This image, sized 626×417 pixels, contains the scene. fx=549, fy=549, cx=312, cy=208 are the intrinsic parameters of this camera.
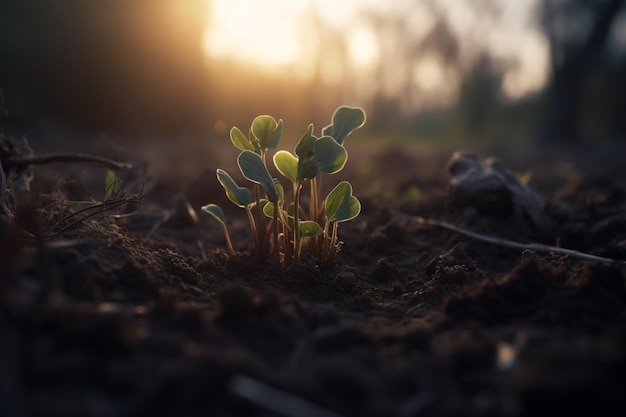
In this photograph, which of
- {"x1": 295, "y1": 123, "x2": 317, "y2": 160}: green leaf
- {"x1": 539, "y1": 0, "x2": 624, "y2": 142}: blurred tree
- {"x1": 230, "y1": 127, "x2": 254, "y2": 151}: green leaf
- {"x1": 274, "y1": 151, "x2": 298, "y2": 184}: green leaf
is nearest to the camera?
{"x1": 295, "y1": 123, "x2": 317, "y2": 160}: green leaf

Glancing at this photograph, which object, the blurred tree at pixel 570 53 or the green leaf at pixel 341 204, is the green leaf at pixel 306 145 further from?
the blurred tree at pixel 570 53

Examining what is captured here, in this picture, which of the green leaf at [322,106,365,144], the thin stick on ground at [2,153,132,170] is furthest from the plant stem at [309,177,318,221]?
the thin stick on ground at [2,153,132,170]

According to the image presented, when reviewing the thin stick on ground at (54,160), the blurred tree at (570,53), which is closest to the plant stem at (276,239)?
the thin stick on ground at (54,160)

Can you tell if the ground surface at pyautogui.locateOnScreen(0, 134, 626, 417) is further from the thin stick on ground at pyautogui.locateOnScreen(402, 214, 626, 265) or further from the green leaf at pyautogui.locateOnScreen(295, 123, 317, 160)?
the green leaf at pyautogui.locateOnScreen(295, 123, 317, 160)

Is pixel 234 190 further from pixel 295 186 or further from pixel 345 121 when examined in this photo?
pixel 345 121

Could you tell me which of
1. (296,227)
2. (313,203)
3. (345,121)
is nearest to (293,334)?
(296,227)

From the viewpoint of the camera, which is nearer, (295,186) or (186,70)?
(295,186)
